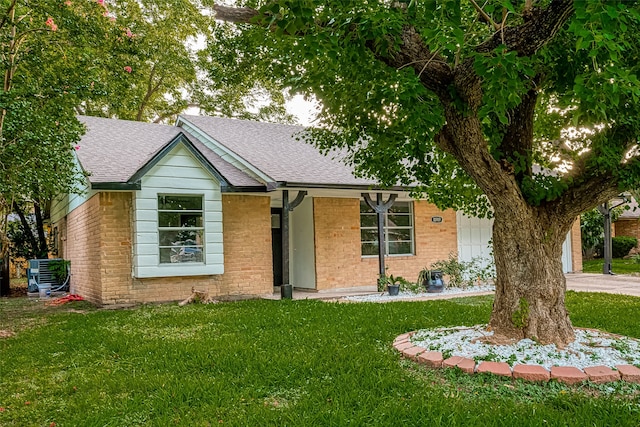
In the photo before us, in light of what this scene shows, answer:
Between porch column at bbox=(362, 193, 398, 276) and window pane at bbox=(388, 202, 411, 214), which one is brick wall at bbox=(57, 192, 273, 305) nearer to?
porch column at bbox=(362, 193, 398, 276)

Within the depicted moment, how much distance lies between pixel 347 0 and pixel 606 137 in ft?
8.85

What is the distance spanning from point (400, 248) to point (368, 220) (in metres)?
1.25

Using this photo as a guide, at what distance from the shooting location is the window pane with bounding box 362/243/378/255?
12.9 metres

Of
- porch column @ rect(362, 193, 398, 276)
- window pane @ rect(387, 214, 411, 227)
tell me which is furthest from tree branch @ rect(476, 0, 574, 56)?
window pane @ rect(387, 214, 411, 227)

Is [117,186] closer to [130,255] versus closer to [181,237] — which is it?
[130,255]

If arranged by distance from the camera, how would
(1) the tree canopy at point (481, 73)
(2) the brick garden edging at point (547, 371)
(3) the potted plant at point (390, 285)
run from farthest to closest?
(3) the potted plant at point (390, 285) < (2) the brick garden edging at point (547, 371) < (1) the tree canopy at point (481, 73)

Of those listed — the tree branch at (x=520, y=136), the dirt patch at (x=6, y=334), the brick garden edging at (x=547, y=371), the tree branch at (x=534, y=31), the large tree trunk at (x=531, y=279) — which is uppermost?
the tree branch at (x=534, y=31)

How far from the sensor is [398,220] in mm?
13406

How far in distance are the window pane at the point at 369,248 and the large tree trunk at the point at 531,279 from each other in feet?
26.6

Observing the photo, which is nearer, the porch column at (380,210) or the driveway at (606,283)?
the driveway at (606,283)

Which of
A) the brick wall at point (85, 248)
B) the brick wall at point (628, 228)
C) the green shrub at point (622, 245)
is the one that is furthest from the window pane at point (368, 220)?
the brick wall at point (628, 228)

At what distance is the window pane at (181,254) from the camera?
9977mm

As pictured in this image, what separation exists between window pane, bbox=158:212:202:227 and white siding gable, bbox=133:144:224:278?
160 millimetres

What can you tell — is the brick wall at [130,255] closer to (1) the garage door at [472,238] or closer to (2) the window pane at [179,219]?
(2) the window pane at [179,219]
